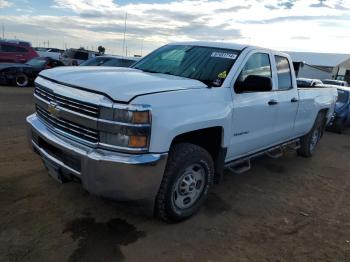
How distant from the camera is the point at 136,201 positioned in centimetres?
A: 336

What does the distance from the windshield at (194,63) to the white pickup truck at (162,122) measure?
1cm

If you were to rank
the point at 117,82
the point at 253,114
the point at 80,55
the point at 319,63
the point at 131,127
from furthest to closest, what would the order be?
the point at 319,63 < the point at 80,55 < the point at 253,114 < the point at 117,82 < the point at 131,127

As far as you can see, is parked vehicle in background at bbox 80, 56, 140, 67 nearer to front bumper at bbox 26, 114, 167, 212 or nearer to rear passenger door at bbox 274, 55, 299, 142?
rear passenger door at bbox 274, 55, 299, 142

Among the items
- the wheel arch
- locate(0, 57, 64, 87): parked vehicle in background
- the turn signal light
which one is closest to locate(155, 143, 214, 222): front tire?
the wheel arch

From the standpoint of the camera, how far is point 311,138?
7.29 m

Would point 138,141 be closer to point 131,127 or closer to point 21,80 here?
point 131,127

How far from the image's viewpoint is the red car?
18.4 m

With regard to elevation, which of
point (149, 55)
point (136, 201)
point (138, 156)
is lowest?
point (136, 201)

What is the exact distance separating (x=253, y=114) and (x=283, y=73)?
136cm

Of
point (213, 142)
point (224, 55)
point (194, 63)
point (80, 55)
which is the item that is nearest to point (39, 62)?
point (80, 55)

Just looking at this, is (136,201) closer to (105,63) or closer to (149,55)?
(149,55)

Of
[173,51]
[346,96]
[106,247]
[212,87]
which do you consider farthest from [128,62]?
[106,247]

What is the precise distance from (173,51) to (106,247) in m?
2.78

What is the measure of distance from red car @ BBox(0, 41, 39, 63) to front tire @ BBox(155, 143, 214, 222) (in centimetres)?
1695
